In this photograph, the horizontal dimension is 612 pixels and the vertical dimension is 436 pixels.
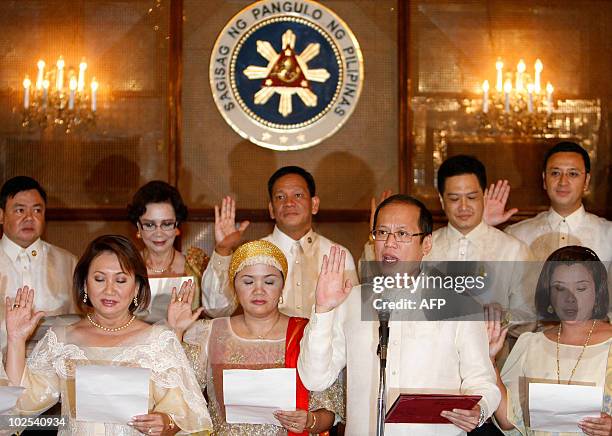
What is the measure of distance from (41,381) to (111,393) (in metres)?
0.37

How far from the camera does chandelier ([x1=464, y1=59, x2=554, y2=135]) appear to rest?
662 cm

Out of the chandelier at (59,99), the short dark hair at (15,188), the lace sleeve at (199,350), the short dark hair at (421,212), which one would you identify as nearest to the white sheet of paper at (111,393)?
the lace sleeve at (199,350)

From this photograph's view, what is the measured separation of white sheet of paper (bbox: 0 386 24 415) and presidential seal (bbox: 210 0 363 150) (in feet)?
11.6

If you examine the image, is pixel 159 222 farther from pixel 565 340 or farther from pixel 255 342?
pixel 565 340

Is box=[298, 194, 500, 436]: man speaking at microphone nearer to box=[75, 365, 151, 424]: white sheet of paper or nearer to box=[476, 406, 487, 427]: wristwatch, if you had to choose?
box=[476, 406, 487, 427]: wristwatch

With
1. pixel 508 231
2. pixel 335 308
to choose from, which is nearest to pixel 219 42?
pixel 508 231

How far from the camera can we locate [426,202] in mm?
6785

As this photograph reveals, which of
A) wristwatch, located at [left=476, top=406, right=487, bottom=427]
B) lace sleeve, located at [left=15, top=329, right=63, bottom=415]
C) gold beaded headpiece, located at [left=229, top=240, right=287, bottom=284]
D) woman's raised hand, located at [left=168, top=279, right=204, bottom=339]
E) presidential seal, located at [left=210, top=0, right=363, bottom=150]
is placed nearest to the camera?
wristwatch, located at [left=476, top=406, right=487, bottom=427]

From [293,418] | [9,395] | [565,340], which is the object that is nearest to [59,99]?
[9,395]

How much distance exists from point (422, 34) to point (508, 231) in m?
1.91

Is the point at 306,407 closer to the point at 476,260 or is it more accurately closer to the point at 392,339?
the point at 392,339

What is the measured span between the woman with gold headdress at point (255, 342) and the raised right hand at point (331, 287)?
417 mm

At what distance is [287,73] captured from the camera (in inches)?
268

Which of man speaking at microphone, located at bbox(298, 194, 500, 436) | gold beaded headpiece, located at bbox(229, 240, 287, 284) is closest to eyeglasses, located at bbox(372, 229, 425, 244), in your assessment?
man speaking at microphone, located at bbox(298, 194, 500, 436)
